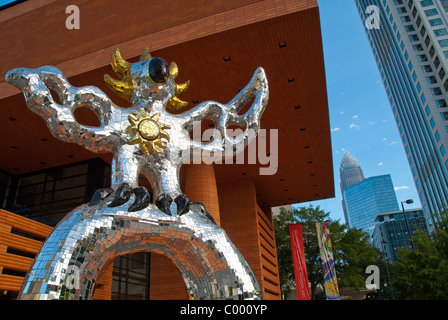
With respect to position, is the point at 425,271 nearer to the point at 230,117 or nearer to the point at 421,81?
the point at 230,117

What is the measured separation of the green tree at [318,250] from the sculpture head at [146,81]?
18.1 meters

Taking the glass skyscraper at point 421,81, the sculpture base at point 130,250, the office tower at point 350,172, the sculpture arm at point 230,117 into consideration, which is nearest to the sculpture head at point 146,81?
the sculpture arm at point 230,117

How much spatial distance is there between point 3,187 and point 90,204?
14.4 m

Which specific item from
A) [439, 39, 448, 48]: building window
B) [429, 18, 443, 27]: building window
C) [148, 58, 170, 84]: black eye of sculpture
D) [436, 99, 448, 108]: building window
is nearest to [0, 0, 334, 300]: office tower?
[148, 58, 170, 84]: black eye of sculpture

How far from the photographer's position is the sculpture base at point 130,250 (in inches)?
96.8

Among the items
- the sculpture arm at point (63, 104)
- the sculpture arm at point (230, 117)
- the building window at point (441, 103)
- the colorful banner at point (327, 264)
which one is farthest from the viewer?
the building window at point (441, 103)

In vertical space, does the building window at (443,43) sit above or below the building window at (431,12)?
below

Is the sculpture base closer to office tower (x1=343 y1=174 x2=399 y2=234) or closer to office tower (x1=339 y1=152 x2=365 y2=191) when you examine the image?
office tower (x1=343 y1=174 x2=399 y2=234)

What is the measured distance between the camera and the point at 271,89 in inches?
387

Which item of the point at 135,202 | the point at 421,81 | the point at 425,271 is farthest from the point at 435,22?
the point at 135,202

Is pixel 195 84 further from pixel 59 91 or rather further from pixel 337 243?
pixel 337 243

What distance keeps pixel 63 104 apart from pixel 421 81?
147 feet

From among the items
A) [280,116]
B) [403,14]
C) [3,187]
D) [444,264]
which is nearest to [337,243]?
[444,264]

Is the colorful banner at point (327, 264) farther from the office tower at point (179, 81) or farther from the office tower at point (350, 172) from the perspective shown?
the office tower at point (350, 172)
